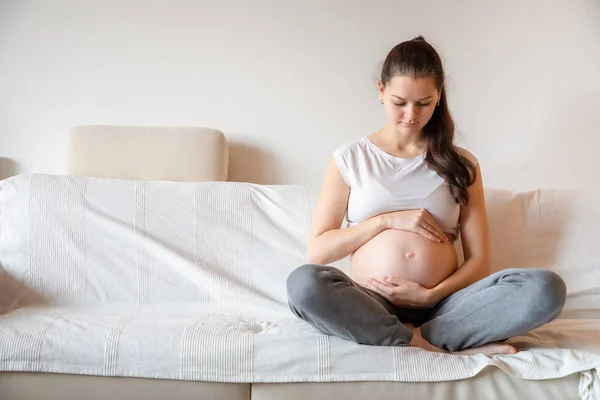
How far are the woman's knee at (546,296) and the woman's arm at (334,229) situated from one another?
387mm

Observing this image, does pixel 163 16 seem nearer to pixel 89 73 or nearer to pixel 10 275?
pixel 89 73

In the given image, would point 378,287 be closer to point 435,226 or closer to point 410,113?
point 435,226

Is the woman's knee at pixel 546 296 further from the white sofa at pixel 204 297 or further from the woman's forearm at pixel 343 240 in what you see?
the woman's forearm at pixel 343 240

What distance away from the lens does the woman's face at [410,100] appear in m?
1.50

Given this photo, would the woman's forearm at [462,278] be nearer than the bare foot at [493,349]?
No

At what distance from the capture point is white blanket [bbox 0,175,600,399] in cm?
139

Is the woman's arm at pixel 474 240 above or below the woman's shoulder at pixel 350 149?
below

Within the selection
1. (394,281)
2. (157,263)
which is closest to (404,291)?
(394,281)

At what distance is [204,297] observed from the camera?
1696 millimetres

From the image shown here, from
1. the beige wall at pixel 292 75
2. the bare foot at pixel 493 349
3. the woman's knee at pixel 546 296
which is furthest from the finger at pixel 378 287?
the beige wall at pixel 292 75

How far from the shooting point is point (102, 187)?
1770mm

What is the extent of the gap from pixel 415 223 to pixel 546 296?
35 centimetres

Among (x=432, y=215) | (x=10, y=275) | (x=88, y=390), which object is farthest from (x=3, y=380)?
(x=432, y=215)

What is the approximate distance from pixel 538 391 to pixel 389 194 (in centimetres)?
56
